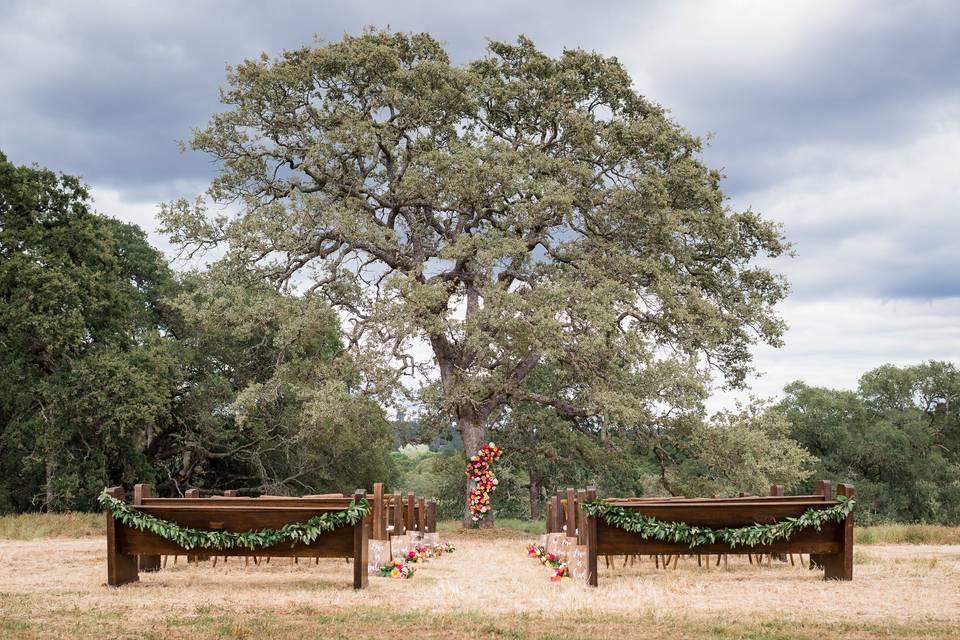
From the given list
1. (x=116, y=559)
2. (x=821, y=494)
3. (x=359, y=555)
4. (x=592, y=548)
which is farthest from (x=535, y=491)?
(x=116, y=559)

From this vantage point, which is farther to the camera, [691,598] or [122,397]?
[122,397]

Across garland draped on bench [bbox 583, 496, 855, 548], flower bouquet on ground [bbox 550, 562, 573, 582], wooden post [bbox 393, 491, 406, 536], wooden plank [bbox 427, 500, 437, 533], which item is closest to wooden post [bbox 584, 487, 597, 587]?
garland draped on bench [bbox 583, 496, 855, 548]

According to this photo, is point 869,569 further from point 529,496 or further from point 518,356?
point 529,496

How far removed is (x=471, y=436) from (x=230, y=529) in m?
15.7

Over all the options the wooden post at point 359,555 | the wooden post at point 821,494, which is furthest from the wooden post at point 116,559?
the wooden post at point 821,494

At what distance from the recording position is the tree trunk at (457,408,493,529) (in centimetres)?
2559

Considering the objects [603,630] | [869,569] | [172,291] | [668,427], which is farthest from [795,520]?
[172,291]

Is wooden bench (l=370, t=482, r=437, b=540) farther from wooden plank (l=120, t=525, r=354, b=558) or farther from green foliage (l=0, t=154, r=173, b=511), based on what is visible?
green foliage (l=0, t=154, r=173, b=511)

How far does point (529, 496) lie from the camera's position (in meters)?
43.3

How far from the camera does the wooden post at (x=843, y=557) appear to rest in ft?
35.8

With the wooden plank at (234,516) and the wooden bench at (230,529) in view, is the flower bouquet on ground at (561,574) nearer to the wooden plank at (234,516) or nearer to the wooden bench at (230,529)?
the wooden bench at (230,529)

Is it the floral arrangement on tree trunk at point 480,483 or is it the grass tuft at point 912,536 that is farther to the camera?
the floral arrangement on tree trunk at point 480,483

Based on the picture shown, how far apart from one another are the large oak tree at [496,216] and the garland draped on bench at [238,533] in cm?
1177

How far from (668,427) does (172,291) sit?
75.0 ft
